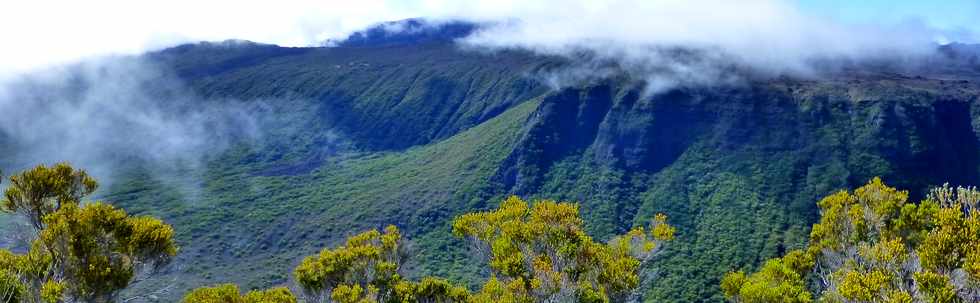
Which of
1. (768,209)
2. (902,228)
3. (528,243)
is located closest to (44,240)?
(528,243)

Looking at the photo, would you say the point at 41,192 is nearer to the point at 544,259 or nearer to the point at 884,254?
the point at 544,259

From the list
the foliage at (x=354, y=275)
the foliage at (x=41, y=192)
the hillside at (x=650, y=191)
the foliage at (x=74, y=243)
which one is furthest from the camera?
the hillside at (x=650, y=191)

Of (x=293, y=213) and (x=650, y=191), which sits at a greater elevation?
(x=650, y=191)

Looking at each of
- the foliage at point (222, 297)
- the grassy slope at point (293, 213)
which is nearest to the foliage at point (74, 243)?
the foliage at point (222, 297)

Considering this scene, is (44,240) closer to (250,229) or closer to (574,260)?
(574,260)

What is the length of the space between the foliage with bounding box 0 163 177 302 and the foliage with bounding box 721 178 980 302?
21.6 metres

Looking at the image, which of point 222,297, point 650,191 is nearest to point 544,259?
point 222,297

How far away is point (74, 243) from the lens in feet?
63.7

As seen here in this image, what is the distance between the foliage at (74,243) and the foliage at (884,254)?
21555 millimetres

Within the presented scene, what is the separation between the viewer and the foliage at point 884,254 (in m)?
18.8

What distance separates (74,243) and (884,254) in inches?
996

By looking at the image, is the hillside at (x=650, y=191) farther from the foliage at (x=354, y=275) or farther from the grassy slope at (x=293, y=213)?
the foliage at (x=354, y=275)

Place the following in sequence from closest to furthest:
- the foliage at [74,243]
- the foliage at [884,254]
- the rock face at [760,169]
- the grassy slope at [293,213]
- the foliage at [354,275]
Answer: the foliage at [884,254]
the foliage at [74,243]
the foliage at [354,275]
the grassy slope at [293,213]
the rock face at [760,169]

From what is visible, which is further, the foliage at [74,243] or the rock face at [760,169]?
the rock face at [760,169]
